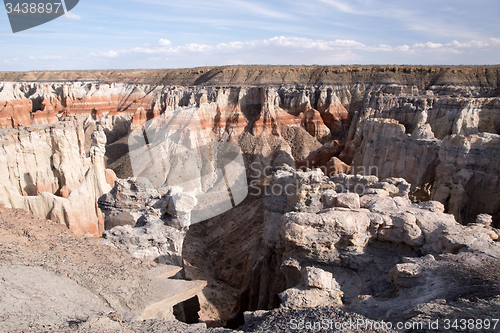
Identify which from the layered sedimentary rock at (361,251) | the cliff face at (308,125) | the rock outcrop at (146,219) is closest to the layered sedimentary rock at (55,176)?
the cliff face at (308,125)

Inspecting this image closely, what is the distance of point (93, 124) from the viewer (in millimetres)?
42844

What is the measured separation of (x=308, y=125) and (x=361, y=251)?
34.4 meters

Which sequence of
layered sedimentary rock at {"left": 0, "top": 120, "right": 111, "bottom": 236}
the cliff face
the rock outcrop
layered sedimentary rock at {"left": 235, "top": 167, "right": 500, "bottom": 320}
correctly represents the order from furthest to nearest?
the cliff face → layered sedimentary rock at {"left": 0, "top": 120, "right": 111, "bottom": 236} → the rock outcrop → layered sedimentary rock at {"left": 235, "top": 167, "right": 500, "bottom": 320}

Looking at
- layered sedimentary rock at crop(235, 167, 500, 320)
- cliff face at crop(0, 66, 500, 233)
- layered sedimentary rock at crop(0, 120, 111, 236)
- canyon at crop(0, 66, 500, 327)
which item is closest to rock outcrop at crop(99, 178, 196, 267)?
canyon at crop(0, 66, 500, 327)

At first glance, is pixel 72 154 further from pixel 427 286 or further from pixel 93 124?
pixel 93 124

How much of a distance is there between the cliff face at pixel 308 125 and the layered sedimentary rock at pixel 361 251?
657 cm

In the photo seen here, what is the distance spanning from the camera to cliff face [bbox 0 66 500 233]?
36.1 ft

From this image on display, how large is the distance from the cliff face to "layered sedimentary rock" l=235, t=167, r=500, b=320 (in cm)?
657

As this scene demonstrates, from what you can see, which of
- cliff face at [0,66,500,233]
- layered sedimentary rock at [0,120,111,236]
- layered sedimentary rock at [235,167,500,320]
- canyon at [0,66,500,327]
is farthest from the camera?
cliff face at [0,66,500,233]

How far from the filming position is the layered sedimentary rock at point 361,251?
6.32m

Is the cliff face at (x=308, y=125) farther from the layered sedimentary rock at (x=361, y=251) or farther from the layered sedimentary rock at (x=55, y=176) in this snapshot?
the layered sedimentary rock at (x=361, y=251)

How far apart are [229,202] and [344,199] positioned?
14076mm

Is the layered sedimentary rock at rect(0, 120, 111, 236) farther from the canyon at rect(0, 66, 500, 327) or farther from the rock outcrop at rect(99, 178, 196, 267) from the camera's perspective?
the rock outcrop at rect(99, 178, 196, 267)

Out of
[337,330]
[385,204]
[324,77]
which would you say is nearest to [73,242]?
[337,330]
